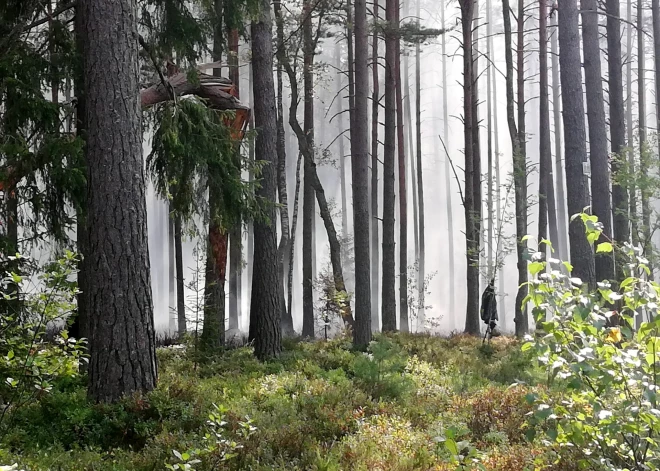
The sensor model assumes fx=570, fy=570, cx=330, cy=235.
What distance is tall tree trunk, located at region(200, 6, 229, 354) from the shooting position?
841 cm

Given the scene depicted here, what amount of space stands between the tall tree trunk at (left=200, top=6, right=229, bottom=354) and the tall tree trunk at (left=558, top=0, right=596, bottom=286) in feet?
17.8

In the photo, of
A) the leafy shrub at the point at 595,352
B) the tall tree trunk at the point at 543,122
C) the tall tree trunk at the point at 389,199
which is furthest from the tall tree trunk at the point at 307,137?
the leafy shrub at the point at 595,352

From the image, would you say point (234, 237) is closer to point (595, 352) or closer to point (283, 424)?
point (283, 424)

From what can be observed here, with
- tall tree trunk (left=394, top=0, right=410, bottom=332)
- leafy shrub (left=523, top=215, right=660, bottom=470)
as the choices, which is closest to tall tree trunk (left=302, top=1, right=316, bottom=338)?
tall tree trunk (left=394, top=0, right=410, bottom=332)

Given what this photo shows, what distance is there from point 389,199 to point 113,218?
1048 cm

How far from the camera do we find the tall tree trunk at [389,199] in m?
14.9

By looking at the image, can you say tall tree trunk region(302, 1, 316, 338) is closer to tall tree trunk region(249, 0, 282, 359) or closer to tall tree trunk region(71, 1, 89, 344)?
tall tree trunk region(249, 0, 282, 359)

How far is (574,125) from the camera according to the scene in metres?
9.01

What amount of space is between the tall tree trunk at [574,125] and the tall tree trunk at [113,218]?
6535 millimetres

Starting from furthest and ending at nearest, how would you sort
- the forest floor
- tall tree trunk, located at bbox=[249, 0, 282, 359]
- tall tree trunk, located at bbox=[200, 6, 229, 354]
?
tall tree trunk, located at bbox=[249, 0, 282, 359]
tall tree trunk, located at bbox=[200, 6, 229, 354]
the forest floor

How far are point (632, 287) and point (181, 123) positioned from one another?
19.9ft

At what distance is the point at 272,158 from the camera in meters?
9.94

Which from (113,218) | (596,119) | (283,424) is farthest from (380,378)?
(596,119)

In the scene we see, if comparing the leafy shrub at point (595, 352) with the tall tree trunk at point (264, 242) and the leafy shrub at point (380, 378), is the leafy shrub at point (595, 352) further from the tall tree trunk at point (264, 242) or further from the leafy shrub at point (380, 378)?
the tall tree trunk at point (264, 242)
